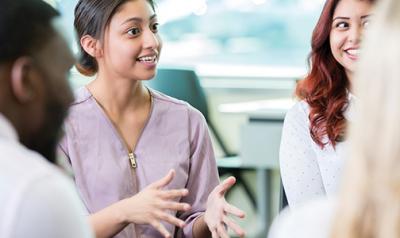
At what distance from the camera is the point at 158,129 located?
6.97 feet

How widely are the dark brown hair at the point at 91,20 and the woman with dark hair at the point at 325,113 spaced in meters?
0.47

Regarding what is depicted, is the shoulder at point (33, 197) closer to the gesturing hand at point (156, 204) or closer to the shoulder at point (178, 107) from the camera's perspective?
the gesturing hand at point (156, 204)

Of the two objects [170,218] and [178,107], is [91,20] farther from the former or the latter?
→ [170,218]

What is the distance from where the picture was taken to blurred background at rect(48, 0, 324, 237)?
4.71m

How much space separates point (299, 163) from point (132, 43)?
529 mm

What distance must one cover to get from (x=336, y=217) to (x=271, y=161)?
3084mm

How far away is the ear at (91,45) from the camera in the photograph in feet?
7.16

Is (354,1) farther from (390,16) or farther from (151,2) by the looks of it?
(390,16)

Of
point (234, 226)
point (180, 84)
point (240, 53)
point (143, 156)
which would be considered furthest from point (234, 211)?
point (240, 53)

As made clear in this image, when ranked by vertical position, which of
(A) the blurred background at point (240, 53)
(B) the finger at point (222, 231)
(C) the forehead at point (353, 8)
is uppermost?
(C) the forehead at point (353, 8)

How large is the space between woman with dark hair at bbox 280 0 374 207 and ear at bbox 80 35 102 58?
53 cm

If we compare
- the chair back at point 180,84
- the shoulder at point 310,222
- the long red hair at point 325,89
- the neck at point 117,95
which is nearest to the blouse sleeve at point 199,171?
the neck at point 117,95

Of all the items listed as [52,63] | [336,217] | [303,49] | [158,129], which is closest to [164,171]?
[158,129]

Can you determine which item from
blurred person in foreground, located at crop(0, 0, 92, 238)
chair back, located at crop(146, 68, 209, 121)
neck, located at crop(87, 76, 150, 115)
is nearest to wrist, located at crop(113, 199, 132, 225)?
neck, located at crop(87, 76, 150, 115)
